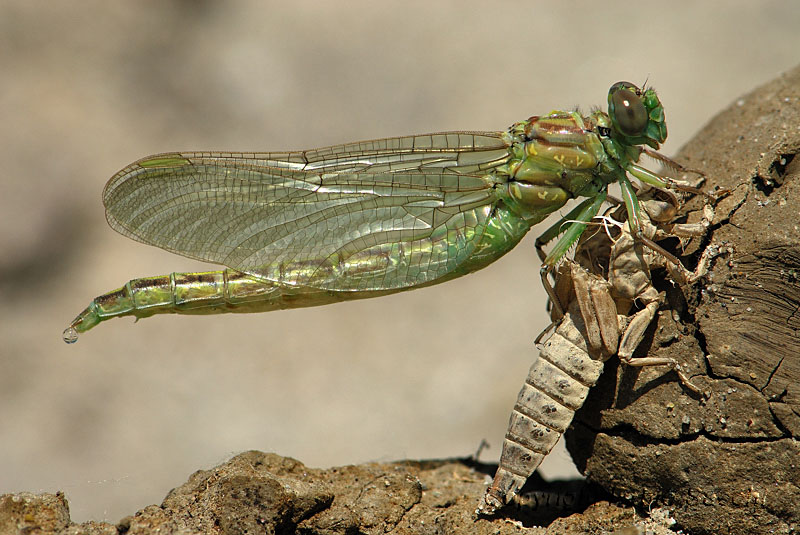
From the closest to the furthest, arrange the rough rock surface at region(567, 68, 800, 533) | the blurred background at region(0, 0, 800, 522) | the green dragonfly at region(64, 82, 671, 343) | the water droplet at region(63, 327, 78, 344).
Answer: the rough rock surface at region(567, 68, 800, 533) < the water droplet at region(63, 327, 78, 344) < the green dragonfly at region(64, 82, 671, 343) < the blurred background at region(0, 0, 800, 522)

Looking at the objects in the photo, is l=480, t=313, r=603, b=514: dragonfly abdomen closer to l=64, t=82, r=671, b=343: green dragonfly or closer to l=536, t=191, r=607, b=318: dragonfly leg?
l=536, t=191, r=607, b=318: dragonfly leg

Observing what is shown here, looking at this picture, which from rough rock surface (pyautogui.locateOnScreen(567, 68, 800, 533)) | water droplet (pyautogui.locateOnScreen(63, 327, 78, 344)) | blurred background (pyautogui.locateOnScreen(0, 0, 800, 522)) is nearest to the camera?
rough rock surface (pyautogui.locateOnScreen(567, 68, 800, 533))

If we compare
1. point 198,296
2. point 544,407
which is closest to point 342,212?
point 198,296

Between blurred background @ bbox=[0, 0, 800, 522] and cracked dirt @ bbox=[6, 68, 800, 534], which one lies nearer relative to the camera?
cracked dirt @ bbox=[6, 68, 800, 534]

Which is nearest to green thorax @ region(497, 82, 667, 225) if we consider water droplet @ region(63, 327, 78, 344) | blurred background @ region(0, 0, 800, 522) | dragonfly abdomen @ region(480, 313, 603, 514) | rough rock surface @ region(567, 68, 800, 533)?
rough rock surface @ region(567, 68, 800, 533)

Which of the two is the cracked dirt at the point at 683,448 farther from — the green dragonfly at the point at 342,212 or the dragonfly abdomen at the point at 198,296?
the dragonfly abdomen at the point at 198,296

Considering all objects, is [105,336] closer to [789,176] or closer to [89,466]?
[89,466]

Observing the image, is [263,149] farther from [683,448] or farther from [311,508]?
[683,448]

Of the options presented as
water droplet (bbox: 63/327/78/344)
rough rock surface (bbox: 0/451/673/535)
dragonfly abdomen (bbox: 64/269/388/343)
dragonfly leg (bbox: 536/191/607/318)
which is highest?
dragonfly leg (bbox: 536/191/607/318)
